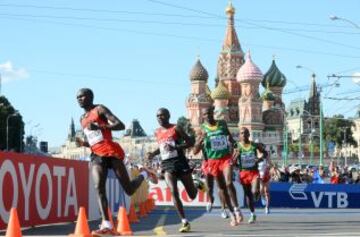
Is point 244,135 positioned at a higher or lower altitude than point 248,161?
higher

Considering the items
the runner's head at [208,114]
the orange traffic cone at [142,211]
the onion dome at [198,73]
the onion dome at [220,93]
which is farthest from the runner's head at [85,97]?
the onion dome at [198,73]

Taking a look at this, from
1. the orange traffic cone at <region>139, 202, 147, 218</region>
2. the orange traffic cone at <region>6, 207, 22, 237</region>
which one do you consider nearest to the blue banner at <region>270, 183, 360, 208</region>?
the orange traffic cone at <region>139, 202, 147, 218</region>

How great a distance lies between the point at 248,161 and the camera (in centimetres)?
1623

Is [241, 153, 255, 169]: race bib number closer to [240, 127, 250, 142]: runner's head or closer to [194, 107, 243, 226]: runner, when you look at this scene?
[240, 127, 250, 142]: runner's head

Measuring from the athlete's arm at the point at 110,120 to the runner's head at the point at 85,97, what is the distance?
0.13 metres

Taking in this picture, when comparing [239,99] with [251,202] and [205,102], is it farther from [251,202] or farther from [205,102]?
[251,202]

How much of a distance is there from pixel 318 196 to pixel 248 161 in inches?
439

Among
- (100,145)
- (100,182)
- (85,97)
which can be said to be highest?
(85,97)

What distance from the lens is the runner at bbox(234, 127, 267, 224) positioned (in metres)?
16.1

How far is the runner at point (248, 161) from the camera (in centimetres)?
1608

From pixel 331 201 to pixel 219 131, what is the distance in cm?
1385

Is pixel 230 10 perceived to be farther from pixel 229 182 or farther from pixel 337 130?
pixel 229 182

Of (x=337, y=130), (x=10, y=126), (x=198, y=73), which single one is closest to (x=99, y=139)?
(x=10, y=126)

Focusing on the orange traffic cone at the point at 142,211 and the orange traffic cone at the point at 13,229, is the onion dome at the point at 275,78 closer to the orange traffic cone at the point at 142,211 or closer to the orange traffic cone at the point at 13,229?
the orange traffic cone at the point at 142,211
